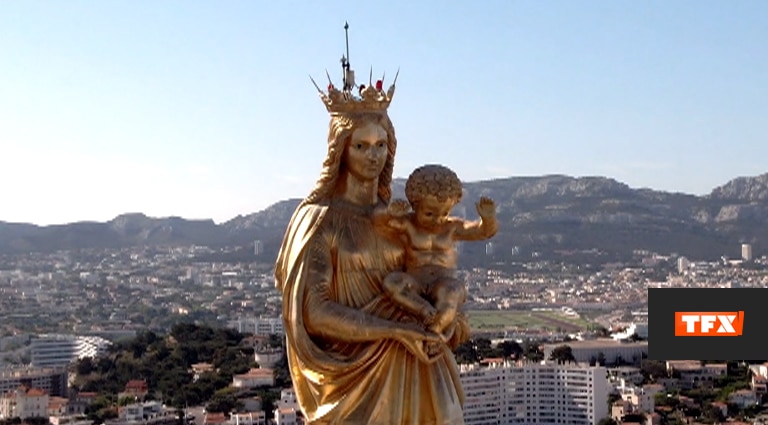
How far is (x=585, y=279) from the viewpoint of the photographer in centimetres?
11569

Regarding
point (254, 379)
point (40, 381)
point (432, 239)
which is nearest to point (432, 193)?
point (432, 239)

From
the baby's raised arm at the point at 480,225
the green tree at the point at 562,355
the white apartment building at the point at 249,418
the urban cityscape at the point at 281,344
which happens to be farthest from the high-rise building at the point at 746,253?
the baby's raised arm at the point at 480,225

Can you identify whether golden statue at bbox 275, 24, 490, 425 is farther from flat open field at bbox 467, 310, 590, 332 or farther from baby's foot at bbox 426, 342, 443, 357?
flat open field at bbox 467, 310, 590, 332

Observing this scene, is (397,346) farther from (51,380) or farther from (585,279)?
(585,279)

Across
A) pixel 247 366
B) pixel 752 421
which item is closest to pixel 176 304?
pixel 247 366

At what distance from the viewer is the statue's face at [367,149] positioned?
5414 mm

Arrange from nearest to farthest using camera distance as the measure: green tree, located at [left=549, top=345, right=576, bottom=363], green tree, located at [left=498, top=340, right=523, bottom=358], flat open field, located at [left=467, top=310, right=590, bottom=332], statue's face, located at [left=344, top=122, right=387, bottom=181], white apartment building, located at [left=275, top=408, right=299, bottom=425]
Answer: statue's face, located at [left=344, top=122, right=387, bottom=181] → white apartment building, located at [left=275, top=408, right=299, bottom=425] → green tree, located at [left=549, top=345, right=576, bottom=363] → green tree, located at [left=498, top=340, right=523, bottom=358] → flat open field, located at [left=467, top=310, right=590, bottom=332]

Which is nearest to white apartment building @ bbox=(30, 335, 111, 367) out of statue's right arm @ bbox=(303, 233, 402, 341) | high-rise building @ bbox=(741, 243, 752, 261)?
statue's right arm @ bbox=(303, 233, 402, 341)

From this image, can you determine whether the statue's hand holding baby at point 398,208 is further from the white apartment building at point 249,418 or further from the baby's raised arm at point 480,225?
the white apartment building at point 249,418

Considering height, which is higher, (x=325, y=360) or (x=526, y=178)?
(x=526, y=178)

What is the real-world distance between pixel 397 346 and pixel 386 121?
894 mm

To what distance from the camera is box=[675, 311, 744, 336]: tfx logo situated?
67.8 feet

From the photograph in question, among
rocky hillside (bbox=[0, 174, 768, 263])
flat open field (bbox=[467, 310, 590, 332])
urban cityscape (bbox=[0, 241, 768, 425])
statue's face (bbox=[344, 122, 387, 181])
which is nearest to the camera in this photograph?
statue's face (bbox=[344, 122, 387, 181])

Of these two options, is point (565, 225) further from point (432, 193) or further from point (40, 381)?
point (432, 193)
